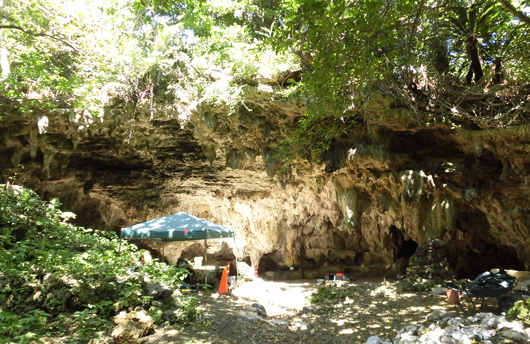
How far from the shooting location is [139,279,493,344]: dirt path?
15.6 ft

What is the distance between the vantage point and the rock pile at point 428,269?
7861mm

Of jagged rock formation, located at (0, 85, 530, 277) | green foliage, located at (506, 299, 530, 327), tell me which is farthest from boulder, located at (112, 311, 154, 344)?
jagged rock formation, located at (0, 85, 530, 277)

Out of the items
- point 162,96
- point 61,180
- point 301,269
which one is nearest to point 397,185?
point 162,96

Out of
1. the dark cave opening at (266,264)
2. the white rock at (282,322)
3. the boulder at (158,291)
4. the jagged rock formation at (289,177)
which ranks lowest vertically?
the dark cave opening at (266,264)

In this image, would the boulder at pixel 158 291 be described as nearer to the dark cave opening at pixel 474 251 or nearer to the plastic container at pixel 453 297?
the plastic container at pixel 453 297

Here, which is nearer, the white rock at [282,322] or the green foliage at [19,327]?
the green foliage at [19,327]

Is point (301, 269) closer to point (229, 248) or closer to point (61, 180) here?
point (229, 248)

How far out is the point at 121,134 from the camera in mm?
10398

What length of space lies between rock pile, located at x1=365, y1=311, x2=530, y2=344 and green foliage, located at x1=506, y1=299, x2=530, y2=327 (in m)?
0.08

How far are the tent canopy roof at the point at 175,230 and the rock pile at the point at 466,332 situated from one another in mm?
4296

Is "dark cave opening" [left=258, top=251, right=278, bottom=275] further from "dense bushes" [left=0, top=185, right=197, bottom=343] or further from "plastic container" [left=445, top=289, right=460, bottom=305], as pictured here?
"dense bushes" [left=0, top=185, right=197, bottom=343]

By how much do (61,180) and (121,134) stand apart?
3.93 meters

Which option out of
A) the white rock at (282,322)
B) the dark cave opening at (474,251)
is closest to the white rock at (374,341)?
the white rock at (282,322)

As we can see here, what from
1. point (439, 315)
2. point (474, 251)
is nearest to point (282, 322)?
point (439, 315)
